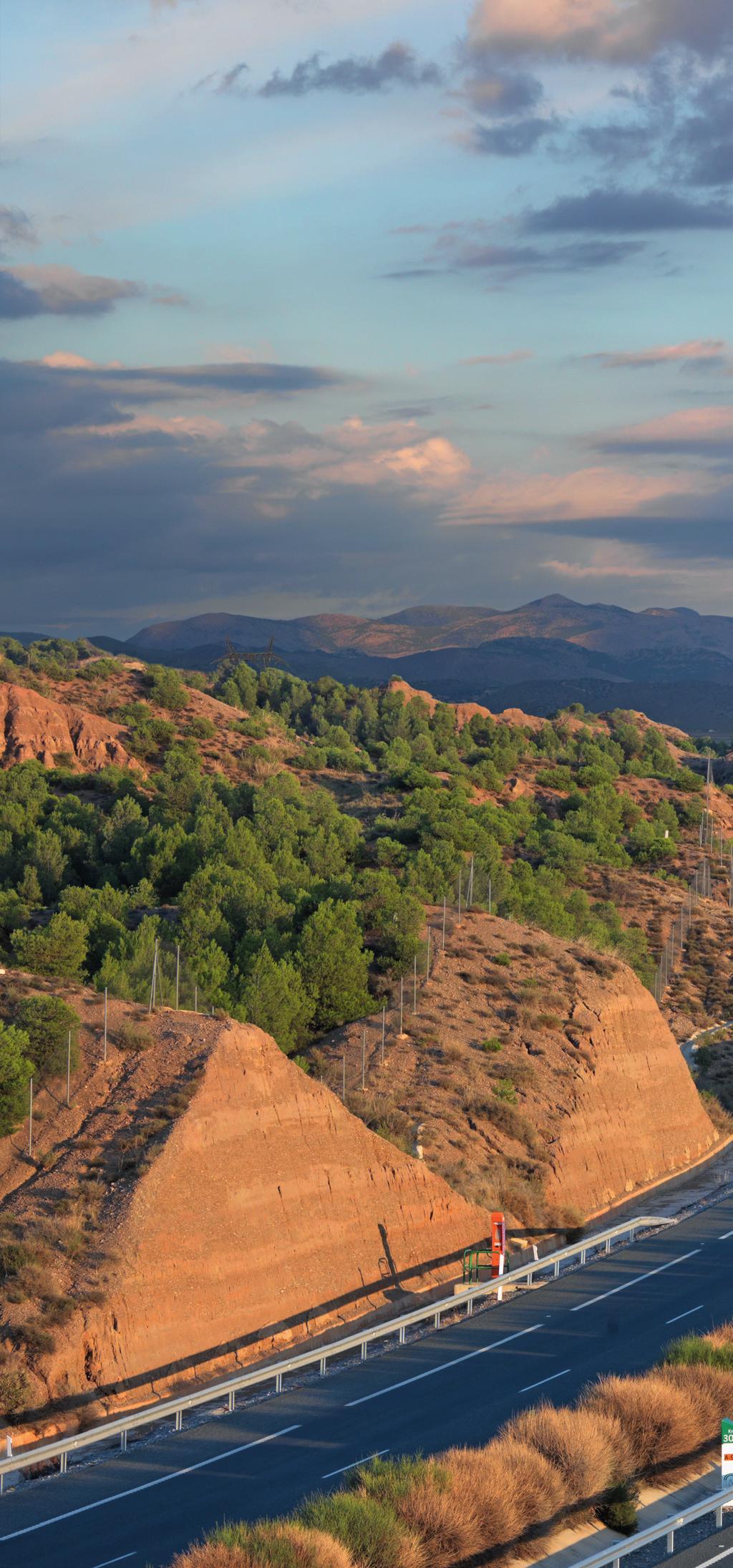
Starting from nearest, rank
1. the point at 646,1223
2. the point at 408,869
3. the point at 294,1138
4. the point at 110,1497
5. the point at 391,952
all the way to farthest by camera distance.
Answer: the point at 110,1497 < the point at 294,1138 < the point at 646,1223 < the point at 391,952 < the point at 408,869

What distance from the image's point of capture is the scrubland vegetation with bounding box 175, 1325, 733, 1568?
593 inches

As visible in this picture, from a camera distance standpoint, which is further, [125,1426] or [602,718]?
[602,718]

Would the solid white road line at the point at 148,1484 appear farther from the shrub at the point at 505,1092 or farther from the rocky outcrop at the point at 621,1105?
the shrub at the point at 505,1092

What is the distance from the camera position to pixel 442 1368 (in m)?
22.9

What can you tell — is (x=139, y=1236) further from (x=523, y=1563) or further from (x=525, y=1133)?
(x=525, y=1133)

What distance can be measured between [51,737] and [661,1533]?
68.2 m

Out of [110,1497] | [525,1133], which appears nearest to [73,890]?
[525,1133]

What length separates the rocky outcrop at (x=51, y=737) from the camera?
7925 cm

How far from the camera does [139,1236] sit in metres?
24.0

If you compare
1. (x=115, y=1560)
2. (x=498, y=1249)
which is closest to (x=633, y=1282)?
(x=498, y=1249)

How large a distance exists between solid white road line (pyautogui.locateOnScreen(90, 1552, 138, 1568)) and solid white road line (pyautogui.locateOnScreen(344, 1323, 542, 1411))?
5.26m

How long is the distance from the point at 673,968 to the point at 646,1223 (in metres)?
31.6

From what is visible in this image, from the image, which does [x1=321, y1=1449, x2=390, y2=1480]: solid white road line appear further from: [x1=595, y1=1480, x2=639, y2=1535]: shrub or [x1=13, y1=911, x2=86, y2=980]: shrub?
[x1=13, y1=911, x2=86, y2=980]: shrub

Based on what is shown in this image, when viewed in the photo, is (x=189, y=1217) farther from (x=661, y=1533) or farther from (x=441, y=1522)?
(x=661, y=1533)
